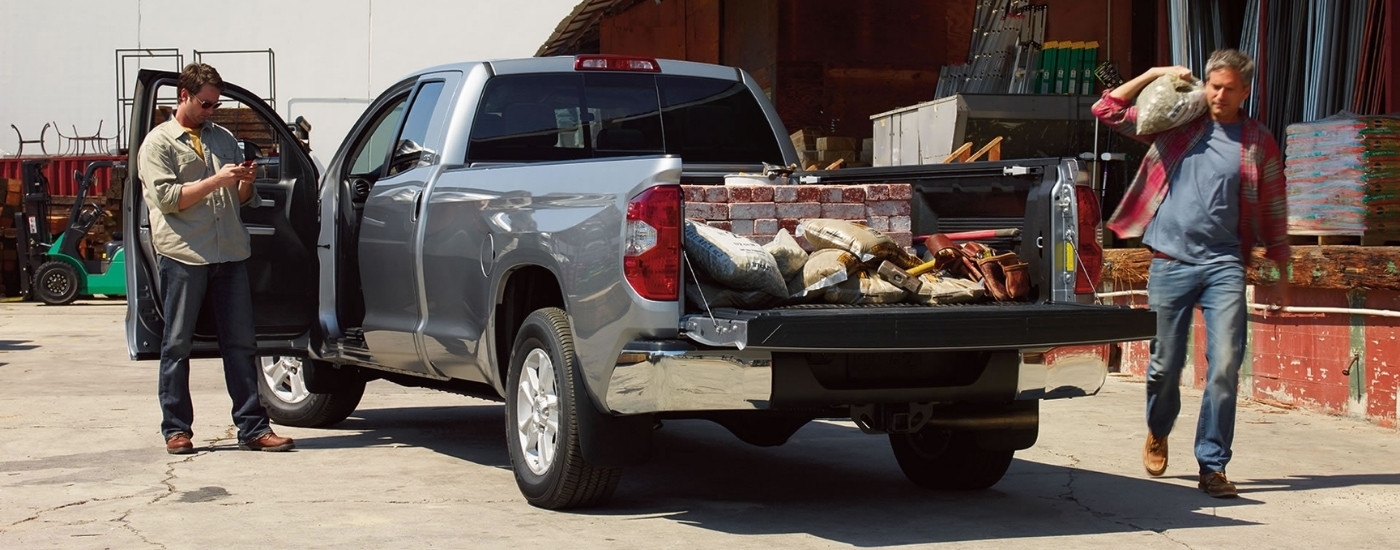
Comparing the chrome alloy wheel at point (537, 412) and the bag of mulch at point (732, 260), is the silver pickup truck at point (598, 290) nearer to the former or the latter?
the chrome alloy wheel at point (537, 412)

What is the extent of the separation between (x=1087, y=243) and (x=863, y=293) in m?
0.87

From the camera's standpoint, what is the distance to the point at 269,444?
27.1 feet

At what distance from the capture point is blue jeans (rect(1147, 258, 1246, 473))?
6977mm

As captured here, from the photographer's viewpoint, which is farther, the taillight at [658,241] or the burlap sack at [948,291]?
the burlap sack at [948,291]

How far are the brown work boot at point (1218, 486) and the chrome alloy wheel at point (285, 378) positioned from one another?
484 centimetres

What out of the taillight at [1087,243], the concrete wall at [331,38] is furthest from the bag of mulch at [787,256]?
the concrete wall at [331,38]

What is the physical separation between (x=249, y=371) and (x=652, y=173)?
3.46 m

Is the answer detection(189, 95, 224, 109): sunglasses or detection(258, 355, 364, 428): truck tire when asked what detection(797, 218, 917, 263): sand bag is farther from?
detection(258, 355, 364, 428): truck tire

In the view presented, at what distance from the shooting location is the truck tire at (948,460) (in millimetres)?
6953

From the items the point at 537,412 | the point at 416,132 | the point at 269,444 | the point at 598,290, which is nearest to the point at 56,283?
the point at 269,444

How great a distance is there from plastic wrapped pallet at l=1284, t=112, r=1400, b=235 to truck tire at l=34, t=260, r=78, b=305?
65.4 ft

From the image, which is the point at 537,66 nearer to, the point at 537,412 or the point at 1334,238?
the point at 537,412

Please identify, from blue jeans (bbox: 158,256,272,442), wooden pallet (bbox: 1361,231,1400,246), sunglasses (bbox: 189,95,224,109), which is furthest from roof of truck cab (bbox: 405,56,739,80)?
wooden pallet (bbox: 1361,231,1400,246)

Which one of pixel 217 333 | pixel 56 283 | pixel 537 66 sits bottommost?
pixel 56 283
